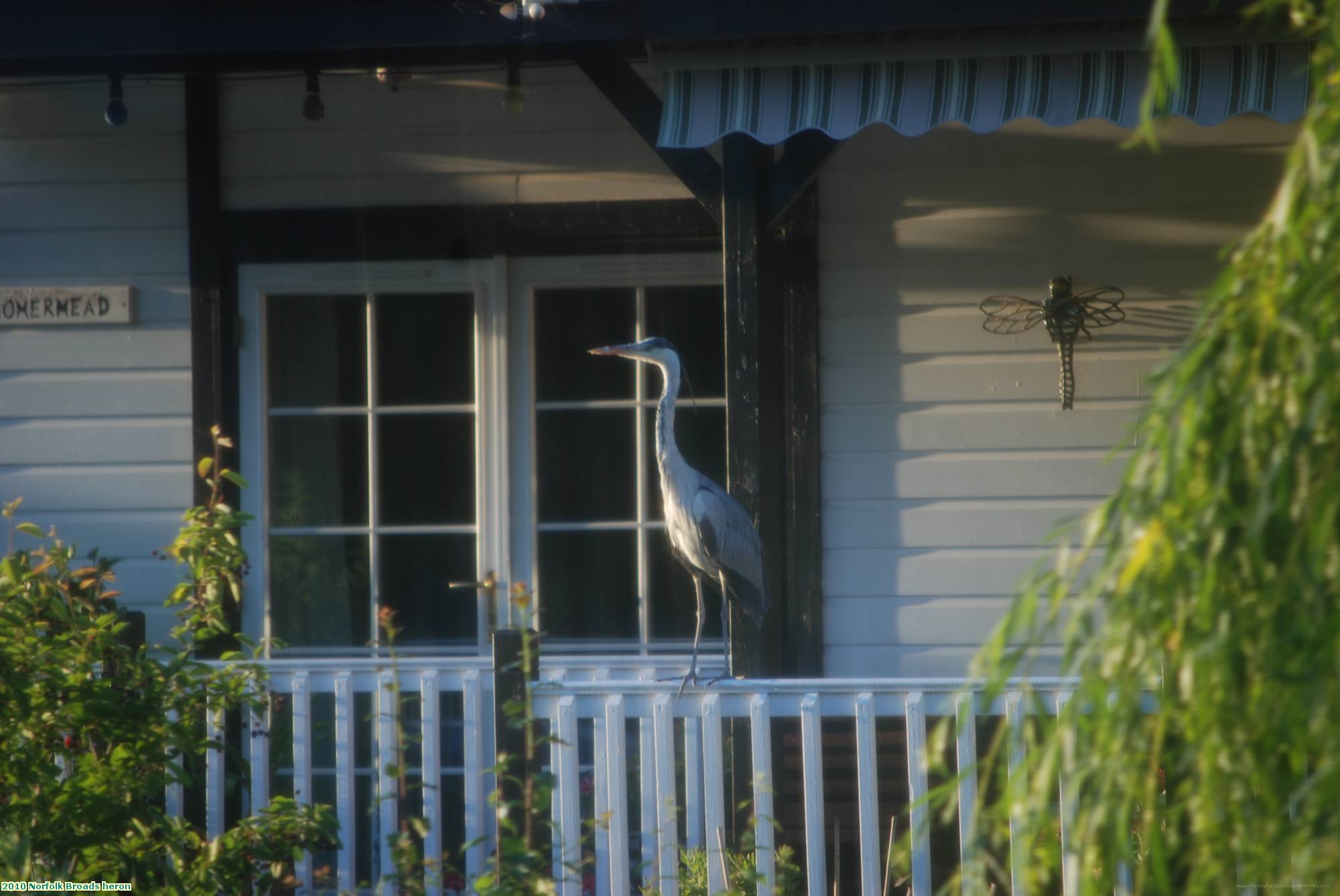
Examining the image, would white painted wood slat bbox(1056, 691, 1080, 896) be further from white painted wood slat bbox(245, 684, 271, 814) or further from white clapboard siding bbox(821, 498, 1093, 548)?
white clapboard siding bbox(821, 498, 1093, 548)

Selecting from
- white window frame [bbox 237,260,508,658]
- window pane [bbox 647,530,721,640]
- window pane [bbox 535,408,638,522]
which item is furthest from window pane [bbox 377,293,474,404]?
window pane [bbox 647,530,721,640]

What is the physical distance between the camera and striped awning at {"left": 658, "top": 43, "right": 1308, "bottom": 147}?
3562 millimetres

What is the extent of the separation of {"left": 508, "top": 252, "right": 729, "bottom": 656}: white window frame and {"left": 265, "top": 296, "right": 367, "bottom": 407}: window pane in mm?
541

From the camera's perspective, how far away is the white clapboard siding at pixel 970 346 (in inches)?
179

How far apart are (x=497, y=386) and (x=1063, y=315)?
6.01 feet

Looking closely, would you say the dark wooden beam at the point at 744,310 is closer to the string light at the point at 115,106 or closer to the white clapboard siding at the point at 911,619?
the white clapboard siding at the point at 911,619

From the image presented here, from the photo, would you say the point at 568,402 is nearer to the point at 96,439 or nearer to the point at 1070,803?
the point at 96,439

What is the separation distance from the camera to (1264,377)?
1.40m

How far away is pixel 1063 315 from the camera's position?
14.7 ft

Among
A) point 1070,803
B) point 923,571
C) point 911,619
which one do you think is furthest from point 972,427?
point 1070,803

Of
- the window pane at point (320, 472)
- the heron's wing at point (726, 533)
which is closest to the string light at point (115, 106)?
the window pane at point (320, 472)

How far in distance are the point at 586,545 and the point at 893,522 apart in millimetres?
1020

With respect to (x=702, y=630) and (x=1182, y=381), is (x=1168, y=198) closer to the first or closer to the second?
(x=702, y=630)

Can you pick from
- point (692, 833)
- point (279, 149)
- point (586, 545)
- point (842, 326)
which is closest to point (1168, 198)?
point (842, 326)
